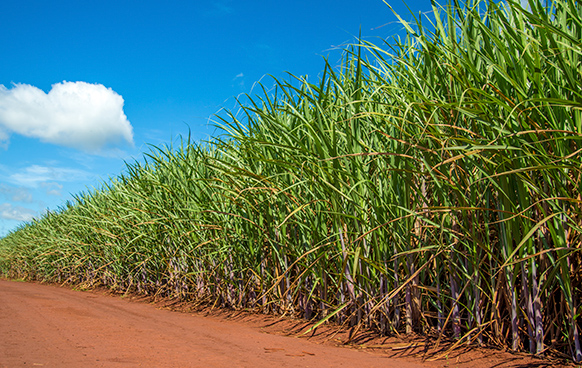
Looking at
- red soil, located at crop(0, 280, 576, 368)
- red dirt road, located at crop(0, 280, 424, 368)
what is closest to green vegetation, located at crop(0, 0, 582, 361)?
red soil, located at crop(0, 280, 576, 368)

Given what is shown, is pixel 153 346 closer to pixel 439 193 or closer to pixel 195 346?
pixel 195 346

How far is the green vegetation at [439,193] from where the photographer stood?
135cm

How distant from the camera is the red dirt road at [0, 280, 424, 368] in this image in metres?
1.46

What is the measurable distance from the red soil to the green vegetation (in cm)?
14

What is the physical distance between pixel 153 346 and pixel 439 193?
4.65ft

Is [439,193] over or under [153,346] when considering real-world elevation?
over

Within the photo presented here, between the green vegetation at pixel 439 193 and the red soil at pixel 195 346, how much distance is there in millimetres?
142

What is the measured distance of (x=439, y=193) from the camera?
164 cm

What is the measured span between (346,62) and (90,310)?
2548mm

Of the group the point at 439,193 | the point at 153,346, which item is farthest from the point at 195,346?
the point at 439,193

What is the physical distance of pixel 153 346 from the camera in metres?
1.71

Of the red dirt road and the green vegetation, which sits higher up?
the green vegetation

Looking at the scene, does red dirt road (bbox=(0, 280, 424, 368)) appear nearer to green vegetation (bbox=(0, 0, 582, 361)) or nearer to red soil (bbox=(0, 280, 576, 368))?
red soil (bbox=(0, 280, 576, 368))

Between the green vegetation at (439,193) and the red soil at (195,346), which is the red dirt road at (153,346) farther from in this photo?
the green vegetation at (439,193)
